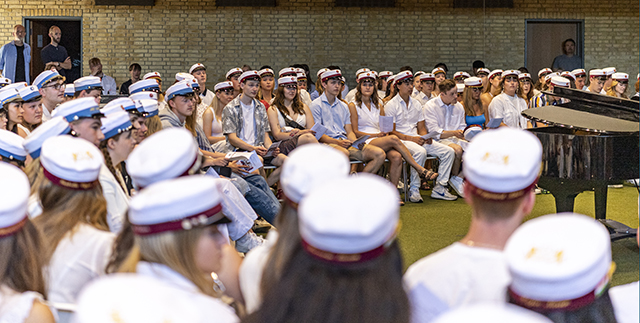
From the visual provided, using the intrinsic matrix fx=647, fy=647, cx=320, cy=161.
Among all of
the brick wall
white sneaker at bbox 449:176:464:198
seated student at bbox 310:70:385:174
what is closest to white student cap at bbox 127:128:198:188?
seated student at bbox 310:70:385:174

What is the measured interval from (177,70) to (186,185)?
462 inches

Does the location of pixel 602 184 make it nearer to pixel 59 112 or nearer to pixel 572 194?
pixel 572 194

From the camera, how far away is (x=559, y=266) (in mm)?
1141

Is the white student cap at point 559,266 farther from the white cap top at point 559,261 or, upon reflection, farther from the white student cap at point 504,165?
the white student cap at point 504,165

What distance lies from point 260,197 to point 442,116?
3.49 meters

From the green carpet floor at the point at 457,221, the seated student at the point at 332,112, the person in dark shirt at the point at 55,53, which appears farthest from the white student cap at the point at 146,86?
the person in dark shirt at the point at 55,53

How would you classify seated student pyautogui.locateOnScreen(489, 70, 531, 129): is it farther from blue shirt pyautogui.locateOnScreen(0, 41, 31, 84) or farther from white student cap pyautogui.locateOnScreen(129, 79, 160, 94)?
blue shirt pyautogui.locateOnScreen(0, 41, 31, 84)

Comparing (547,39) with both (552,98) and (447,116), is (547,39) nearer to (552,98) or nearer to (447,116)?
(552,98)

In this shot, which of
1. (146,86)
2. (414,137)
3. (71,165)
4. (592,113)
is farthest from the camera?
(414,137)

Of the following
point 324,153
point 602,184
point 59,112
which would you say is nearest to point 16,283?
point 324,153

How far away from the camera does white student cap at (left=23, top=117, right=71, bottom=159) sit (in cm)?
316

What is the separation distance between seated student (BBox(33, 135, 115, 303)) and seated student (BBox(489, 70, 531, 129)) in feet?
23.1

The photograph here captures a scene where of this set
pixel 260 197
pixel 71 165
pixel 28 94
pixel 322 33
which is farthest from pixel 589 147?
pixel 322 33

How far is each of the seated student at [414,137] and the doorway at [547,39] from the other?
6484 mm
